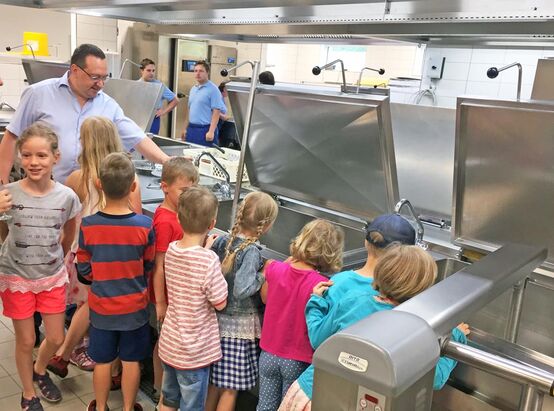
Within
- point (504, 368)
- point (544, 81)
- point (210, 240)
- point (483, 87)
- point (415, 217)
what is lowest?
point (210, 240)

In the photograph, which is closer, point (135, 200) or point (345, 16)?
point (135, 200)

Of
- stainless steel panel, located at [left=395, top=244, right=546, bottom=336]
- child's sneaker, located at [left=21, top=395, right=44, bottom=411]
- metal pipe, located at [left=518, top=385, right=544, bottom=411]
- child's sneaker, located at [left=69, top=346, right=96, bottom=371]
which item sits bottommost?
child's sneaker, located at [left=69, top=346, right=96, bottom=371]

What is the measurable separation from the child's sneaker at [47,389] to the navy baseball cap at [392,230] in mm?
1532

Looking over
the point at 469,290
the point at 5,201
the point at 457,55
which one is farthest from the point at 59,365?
the point at 457,55

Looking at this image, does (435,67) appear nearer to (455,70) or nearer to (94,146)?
(455,70)

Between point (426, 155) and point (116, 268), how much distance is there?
1.25 metres

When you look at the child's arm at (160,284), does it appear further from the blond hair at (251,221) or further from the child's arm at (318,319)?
the child's arm at (318,319)

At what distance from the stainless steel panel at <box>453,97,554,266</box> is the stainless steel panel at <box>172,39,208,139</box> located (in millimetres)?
5884

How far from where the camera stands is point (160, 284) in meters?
1.83

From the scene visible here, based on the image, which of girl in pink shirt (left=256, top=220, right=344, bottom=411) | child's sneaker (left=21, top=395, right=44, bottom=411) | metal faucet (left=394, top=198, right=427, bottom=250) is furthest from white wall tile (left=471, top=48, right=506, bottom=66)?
child's sneaker (left=21, top=395, right=44, bottom=411)

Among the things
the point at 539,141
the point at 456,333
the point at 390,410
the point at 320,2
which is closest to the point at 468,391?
the point at 456,333

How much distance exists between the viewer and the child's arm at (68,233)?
1970 millimetres

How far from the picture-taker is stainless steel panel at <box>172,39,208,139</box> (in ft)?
23.4

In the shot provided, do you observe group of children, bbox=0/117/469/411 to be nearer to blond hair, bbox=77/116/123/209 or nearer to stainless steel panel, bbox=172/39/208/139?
blond hair, bbox=77/116/123/209
